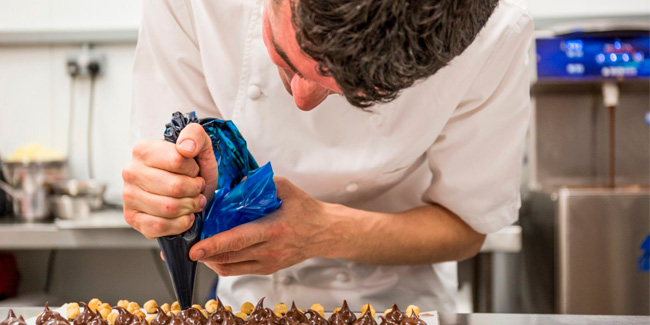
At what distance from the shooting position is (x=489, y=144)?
1353 millimetres

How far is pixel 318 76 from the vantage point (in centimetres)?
81

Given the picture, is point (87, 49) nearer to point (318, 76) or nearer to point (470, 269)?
point (470, 269)

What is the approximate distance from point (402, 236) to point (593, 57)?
55.7 inches

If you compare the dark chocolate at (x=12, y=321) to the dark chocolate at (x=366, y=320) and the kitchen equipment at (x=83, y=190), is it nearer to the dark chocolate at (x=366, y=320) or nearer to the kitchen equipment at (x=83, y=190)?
the dark chocolate at (x=366, y=320)

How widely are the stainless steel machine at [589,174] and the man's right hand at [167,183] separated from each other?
1.64 m

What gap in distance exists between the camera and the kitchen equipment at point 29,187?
2518 millimetres

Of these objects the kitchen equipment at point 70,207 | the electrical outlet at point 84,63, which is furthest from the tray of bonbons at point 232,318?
the electrical outlet at point 84,63

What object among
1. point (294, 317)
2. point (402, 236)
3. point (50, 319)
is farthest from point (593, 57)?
point (50, 319)

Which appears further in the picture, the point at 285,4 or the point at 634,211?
the point at 634,211

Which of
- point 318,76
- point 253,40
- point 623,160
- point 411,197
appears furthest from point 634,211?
point 318,76

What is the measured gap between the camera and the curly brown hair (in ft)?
2.31

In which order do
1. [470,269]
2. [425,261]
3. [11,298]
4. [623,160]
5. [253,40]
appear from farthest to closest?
[470,269], [11,298], [623,160], [425,261], [253,40]

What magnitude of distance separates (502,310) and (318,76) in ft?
8.11

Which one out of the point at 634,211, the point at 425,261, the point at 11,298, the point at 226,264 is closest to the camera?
the point at 226,264
